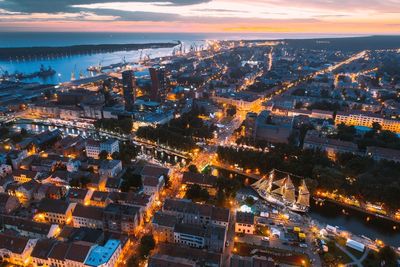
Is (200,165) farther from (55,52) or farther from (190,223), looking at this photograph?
(55,52)

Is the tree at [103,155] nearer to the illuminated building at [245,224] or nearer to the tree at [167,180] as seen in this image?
the tree at [167,180]

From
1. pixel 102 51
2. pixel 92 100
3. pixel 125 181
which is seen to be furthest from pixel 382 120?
pixel 102 51

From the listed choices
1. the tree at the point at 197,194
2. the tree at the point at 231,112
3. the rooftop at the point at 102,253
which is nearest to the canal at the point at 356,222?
the tree at the point at 197,194

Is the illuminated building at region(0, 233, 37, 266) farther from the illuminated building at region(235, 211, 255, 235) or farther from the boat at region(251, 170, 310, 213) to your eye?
the boat at region(251, 170, 310, 213)

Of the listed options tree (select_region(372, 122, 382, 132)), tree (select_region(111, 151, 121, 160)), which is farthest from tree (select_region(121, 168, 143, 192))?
tree (select_region(372, 122, 382, 132))

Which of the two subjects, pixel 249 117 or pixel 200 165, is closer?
pixel 200 165

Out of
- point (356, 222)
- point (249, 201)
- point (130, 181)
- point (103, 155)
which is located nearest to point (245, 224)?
point (249, 201)
